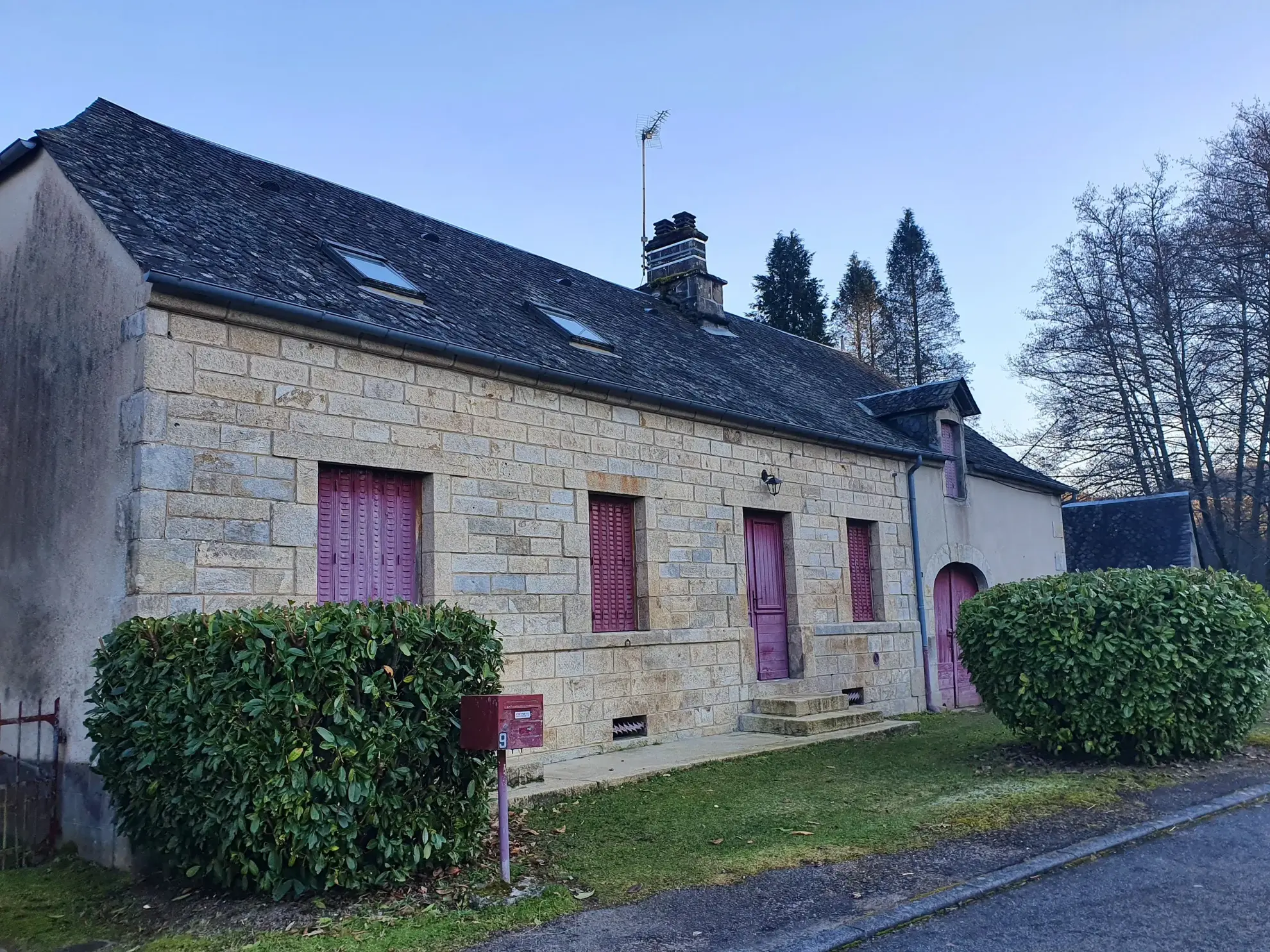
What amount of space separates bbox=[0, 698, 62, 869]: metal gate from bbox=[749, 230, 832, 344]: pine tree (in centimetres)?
2966

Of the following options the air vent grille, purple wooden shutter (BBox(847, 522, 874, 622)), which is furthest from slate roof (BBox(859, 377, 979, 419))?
the air vent grille

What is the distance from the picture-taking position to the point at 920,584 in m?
13.7

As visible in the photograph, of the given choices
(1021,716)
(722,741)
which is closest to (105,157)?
(722,741)

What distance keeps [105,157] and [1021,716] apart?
364 inches

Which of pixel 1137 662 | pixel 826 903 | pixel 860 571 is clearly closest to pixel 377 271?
pixel 826 903

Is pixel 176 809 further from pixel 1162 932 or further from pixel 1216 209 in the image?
pixel 1216 209

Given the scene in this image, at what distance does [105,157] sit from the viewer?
836 cm

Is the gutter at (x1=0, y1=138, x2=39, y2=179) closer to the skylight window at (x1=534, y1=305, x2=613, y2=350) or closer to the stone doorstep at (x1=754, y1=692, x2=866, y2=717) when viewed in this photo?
the skylight window at (x1=534, y1=305, x2=613, y2=350)

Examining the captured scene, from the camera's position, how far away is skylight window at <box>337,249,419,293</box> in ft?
28.8

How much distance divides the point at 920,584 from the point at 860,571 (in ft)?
3.86

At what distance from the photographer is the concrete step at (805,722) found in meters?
10.1

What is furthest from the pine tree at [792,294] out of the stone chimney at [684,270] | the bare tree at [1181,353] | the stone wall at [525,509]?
the stone wall at [525,509]

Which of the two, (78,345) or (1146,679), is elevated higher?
(78,345)

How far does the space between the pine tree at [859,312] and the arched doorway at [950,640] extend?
69.9 ft
